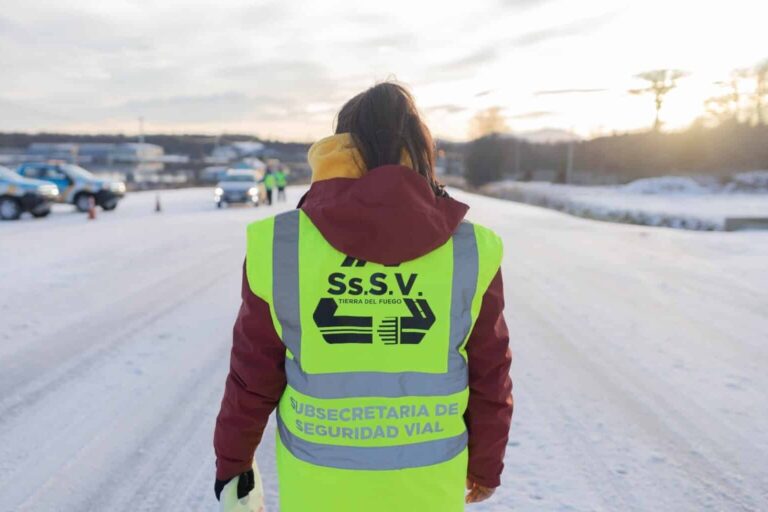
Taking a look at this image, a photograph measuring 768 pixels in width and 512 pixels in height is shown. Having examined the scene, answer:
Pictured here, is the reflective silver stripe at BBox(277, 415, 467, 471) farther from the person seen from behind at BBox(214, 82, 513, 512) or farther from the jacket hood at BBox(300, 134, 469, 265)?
the jacket hood at BBox(300, 134, 469, 265)

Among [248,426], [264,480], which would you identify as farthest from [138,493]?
[248,426]

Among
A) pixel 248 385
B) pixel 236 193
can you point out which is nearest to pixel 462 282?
pixel 248 385

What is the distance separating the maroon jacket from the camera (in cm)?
149

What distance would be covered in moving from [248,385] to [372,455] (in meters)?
0.37

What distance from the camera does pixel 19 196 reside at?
17719mm

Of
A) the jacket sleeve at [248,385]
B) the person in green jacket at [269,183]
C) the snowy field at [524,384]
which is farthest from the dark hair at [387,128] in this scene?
the person in green jacket at [269,183]

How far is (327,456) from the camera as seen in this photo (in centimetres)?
157

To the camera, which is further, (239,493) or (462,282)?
(239,493)

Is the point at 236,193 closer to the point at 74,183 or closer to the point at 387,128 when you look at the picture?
the point at 74,183

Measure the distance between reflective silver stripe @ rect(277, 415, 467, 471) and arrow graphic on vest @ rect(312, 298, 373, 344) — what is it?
28 centimetres

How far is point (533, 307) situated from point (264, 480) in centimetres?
465

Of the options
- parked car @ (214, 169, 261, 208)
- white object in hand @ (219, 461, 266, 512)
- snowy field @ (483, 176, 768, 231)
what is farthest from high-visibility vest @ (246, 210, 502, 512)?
parked car @ (214, 169, 261, 208)

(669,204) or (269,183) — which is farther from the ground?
(269,183)

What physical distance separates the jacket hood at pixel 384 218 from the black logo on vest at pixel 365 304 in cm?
6
